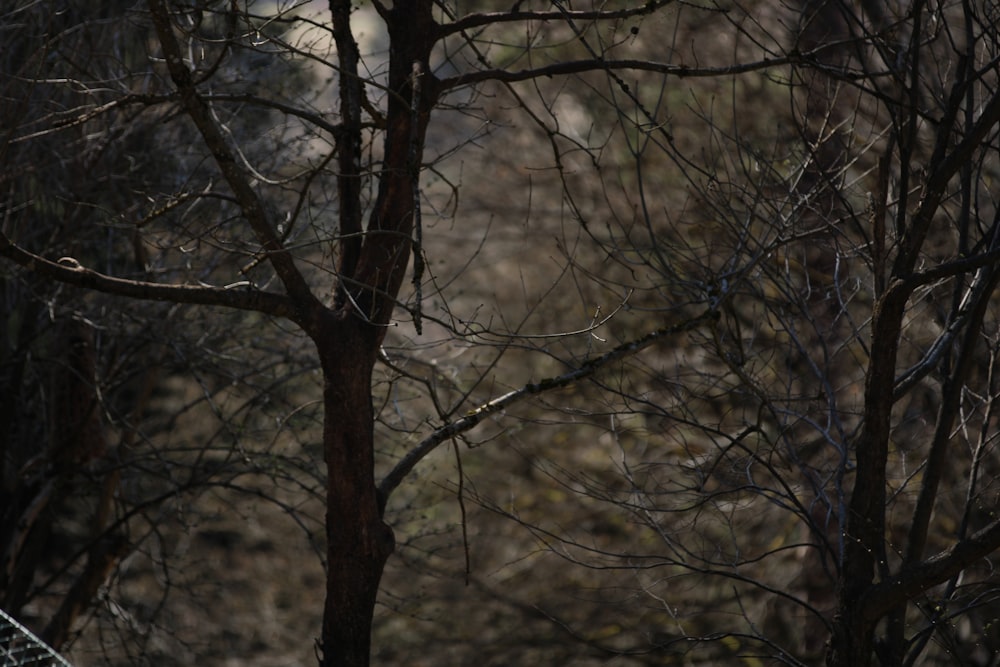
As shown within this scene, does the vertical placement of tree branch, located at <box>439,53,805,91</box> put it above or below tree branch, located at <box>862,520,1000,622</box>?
above

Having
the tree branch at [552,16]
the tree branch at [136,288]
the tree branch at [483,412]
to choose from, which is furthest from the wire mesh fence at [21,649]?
the tree branch at [552,16]

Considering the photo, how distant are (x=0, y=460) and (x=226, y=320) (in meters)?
2.13

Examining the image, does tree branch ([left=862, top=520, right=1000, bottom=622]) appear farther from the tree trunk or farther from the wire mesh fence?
A: the wire mesh fence

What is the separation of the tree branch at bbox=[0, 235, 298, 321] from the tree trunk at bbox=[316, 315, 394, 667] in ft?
1.04

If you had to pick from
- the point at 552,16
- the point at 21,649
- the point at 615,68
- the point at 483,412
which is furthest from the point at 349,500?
the point at 552,16

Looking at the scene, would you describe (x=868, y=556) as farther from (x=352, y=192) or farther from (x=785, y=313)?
(x=352, y=192)

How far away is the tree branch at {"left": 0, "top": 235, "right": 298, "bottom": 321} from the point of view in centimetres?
437

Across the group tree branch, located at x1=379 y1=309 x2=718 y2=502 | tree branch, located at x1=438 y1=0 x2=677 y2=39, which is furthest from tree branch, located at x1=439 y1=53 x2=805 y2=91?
tree branch, located at x1=379 y1=309 x2=718 y2=502

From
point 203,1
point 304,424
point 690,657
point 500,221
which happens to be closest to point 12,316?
point 304,424

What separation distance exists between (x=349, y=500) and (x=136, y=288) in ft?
3.67

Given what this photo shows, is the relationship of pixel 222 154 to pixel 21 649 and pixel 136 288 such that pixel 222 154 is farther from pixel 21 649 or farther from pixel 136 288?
pixel 21 649

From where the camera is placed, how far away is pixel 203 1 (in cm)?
532

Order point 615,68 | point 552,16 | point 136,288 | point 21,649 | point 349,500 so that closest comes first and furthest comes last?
→ point 21,649
point 136,288
point 349,500
point 615,68
point 552,16

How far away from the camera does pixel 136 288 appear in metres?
4.38
